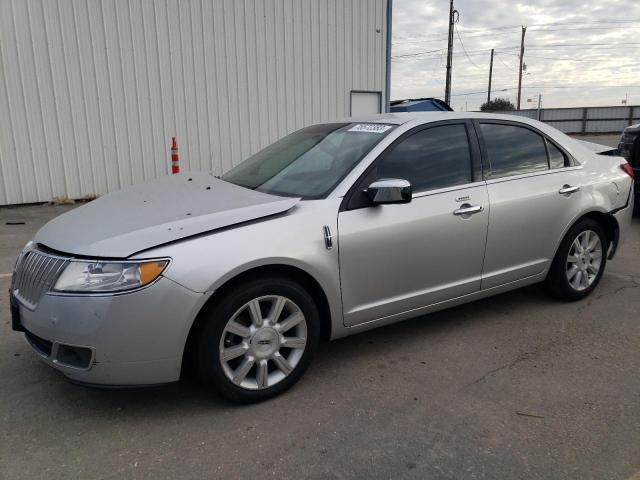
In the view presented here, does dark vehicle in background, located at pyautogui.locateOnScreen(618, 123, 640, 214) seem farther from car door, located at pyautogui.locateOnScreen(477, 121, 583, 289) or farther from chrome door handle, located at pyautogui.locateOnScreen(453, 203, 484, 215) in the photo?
chrome door handle, located at pyautogui.locateOnScreen(453, 203, 484, 215)

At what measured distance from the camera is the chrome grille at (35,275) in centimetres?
263

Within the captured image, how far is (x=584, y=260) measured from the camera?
439 cm

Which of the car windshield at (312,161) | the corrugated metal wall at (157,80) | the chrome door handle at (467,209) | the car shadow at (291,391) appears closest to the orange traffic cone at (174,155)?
the corrugated metal wall at (157,80)

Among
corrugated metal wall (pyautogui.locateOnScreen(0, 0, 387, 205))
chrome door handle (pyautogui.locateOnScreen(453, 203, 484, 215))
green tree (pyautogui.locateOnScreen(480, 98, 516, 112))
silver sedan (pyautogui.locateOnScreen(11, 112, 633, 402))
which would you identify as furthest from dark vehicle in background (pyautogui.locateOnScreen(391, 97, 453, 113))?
green tree (pyautogui.locateOnScreen(480, 98, 516, 112))

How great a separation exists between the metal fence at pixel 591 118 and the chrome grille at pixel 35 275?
127 ft

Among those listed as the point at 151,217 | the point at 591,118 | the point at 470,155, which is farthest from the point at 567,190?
the point at 591,118

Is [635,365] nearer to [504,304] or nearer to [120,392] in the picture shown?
[504,304]

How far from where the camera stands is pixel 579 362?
11.1ft

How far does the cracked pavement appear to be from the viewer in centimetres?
238

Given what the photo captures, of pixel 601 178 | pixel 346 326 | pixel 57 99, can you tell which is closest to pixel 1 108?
pixel 57 99

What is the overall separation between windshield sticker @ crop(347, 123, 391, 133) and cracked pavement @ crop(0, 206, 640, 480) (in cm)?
147

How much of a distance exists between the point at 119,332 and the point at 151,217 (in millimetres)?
677

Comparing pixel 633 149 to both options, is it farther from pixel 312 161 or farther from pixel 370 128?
pixel 312 161

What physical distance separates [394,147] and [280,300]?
1311mm
